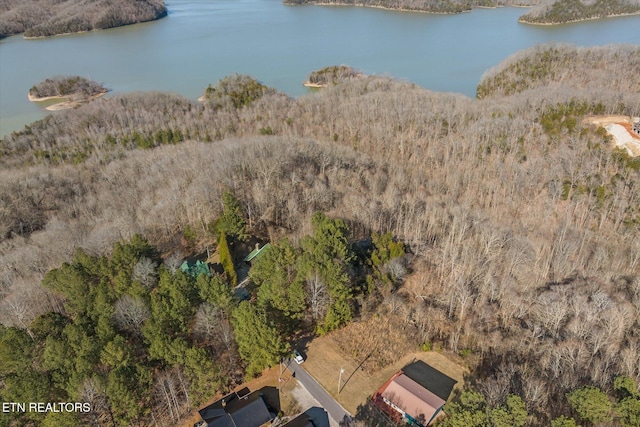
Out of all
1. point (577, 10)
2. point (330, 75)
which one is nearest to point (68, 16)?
point (330, 75)

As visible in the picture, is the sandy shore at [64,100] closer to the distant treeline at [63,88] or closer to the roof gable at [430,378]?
the distant treeline at [63,88]

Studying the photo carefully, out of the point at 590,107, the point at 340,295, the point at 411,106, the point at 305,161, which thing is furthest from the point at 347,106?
the point at 340,295

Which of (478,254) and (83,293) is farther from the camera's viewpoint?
(478,254)

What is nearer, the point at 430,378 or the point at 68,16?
the point at 430,378

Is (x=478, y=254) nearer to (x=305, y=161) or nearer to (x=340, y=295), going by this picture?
(x=340, y=295)

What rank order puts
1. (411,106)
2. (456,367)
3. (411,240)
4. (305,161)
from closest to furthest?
(456,367), (411,240), (305,161), (411,106)

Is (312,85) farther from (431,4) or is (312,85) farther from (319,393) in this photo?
(431,4)
